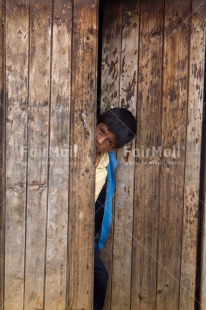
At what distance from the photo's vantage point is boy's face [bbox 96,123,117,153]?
114 inches

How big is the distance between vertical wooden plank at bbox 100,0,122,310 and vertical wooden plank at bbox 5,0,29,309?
0.55 metres

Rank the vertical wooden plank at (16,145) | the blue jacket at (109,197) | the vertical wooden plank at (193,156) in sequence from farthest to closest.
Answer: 1. the blue jacket at (109,197)
2. the vertical wooden plank at (193,156)
3. the vertical wooden plank at (16,145)

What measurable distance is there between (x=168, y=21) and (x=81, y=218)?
49.9 inches

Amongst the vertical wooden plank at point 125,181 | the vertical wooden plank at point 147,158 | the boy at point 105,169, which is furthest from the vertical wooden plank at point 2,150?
the vertical wooden plank at point 147,158

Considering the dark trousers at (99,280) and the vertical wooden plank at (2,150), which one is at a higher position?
the vertical wooden plank at (2,150)

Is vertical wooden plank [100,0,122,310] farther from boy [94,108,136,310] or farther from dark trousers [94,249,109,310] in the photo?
dark trousers [94,249,109,310]

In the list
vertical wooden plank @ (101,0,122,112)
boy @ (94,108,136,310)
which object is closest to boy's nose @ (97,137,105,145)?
boy @ (94,108,136,310)

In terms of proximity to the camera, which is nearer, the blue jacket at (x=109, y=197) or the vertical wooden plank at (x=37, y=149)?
the vertical wooden plank at (x=37, y=149)

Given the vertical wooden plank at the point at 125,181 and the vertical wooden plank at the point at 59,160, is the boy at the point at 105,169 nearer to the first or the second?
the vertical wooden plank at the point at 125,181

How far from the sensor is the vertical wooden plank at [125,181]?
9.68ft

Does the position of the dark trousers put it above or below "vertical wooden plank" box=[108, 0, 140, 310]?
below

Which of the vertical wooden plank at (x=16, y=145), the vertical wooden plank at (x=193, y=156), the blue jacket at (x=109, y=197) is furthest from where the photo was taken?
the blue jacket at (x=109, y=197)

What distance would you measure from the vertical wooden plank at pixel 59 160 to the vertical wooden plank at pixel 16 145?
151mm

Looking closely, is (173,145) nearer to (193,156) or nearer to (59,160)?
(193,156)
